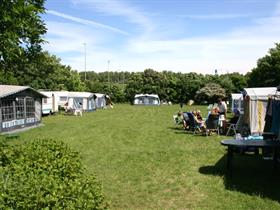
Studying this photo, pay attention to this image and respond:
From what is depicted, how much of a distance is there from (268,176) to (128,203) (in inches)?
134

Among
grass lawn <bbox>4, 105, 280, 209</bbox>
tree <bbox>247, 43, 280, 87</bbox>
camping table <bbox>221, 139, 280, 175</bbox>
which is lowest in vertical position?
grass lawn <bbox>4, 105, 280, 209</bbox>

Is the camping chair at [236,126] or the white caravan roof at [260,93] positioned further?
the white caravan roof at [260,93]

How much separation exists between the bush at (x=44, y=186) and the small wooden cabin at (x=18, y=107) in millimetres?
15153

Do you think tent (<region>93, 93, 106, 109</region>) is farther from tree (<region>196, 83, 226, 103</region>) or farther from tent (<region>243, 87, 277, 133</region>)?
tent (<region>243, 87, 277, 133</region>)

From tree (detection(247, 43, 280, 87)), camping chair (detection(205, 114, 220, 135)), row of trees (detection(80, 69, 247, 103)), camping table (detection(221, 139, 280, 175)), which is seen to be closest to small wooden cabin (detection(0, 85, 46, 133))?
camping chair (detection(205, 114, 220, 135))

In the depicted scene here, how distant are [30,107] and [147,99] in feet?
123

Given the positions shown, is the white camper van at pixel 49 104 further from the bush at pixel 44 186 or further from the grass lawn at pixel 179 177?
the bush at pixel 44 186

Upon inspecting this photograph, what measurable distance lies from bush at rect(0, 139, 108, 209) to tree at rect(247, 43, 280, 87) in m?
41.7

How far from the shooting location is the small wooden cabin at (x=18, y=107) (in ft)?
63.5

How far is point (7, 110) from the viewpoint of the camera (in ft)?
64.8

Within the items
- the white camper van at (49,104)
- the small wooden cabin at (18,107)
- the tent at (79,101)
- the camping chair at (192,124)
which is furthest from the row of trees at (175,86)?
the camping chair at (192,124)

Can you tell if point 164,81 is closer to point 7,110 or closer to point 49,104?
point 49,104

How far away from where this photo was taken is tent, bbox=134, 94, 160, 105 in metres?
59.1

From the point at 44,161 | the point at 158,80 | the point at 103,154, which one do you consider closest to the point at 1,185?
the point at 44,161
